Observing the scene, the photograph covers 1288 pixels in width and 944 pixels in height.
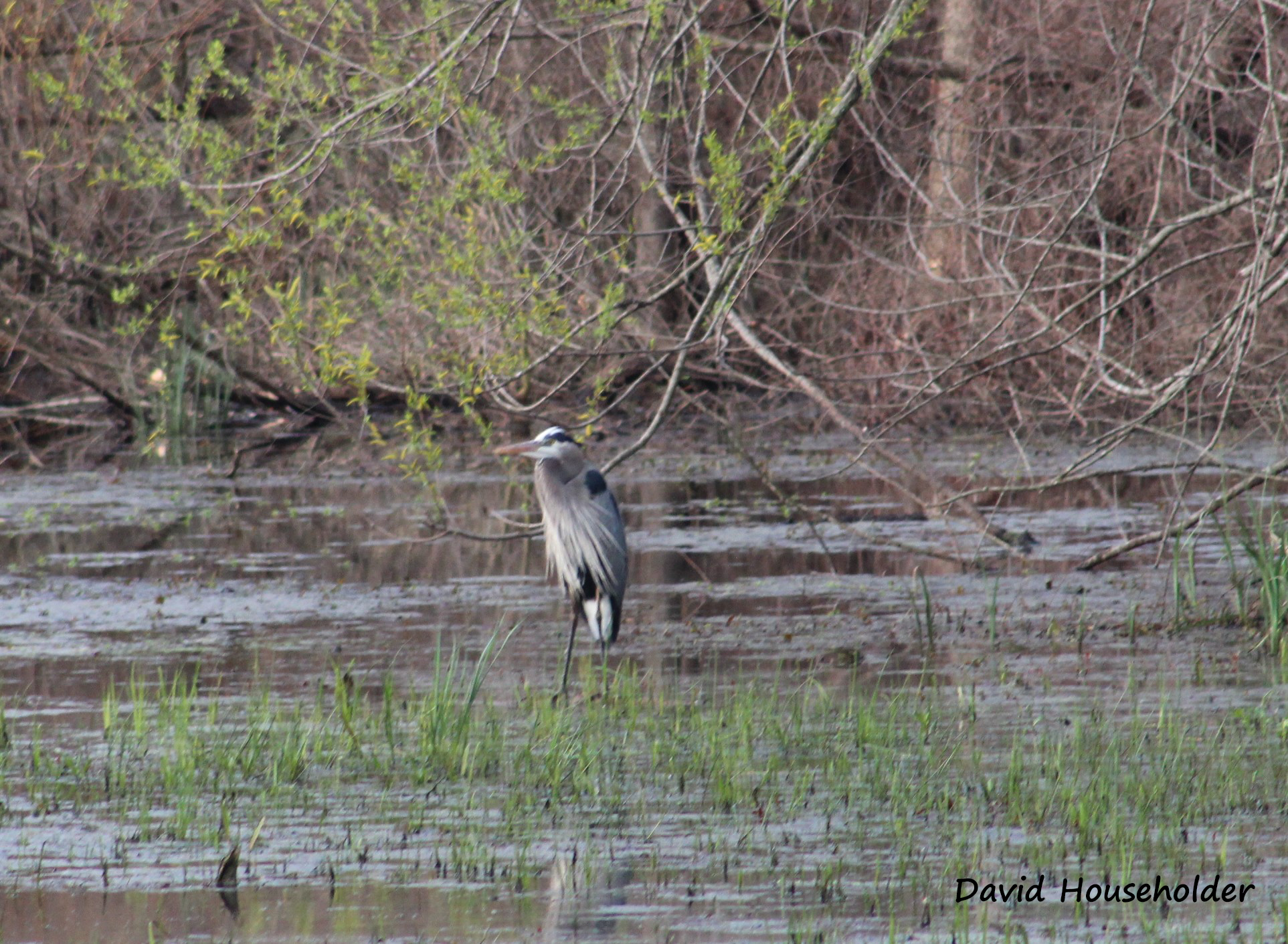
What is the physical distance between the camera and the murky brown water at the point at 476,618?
4582 millimetres

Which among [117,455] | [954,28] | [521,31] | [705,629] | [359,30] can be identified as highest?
[954,28]

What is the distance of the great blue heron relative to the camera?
8422 mm

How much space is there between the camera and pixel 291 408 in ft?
59.4

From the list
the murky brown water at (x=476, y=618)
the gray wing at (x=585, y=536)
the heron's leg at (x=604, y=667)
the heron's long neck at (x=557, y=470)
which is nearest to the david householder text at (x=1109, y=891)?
the murky brown water at (x=476, y=618)

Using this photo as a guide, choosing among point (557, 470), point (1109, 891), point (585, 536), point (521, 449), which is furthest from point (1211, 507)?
point (1109, 891)

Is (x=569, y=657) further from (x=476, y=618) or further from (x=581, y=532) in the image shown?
(x=476, y=618)

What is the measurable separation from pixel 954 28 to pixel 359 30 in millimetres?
11049

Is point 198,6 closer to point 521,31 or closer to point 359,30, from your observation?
point 521,31

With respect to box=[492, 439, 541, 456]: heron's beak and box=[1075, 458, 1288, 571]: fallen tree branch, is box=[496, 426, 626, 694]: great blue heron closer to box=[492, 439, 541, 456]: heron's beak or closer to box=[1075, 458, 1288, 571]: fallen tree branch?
box=[492, 439, 541, 456]: heron's beak

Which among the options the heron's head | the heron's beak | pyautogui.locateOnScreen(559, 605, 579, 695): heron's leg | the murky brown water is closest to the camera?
the murky brown water

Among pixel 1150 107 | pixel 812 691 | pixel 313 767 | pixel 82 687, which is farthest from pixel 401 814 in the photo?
pixel 1150 107

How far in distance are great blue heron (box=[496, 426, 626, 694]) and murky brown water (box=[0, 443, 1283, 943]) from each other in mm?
254

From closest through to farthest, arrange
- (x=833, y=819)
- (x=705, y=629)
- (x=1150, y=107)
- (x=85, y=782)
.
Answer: (x=833, y=819)
(x=85, y=782)
(x=705, y=629)
(x=1150, y=107)

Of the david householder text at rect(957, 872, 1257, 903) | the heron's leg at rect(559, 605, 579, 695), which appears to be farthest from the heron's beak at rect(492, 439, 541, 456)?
the david householder text at rect(957, 872, 1257, 903)
